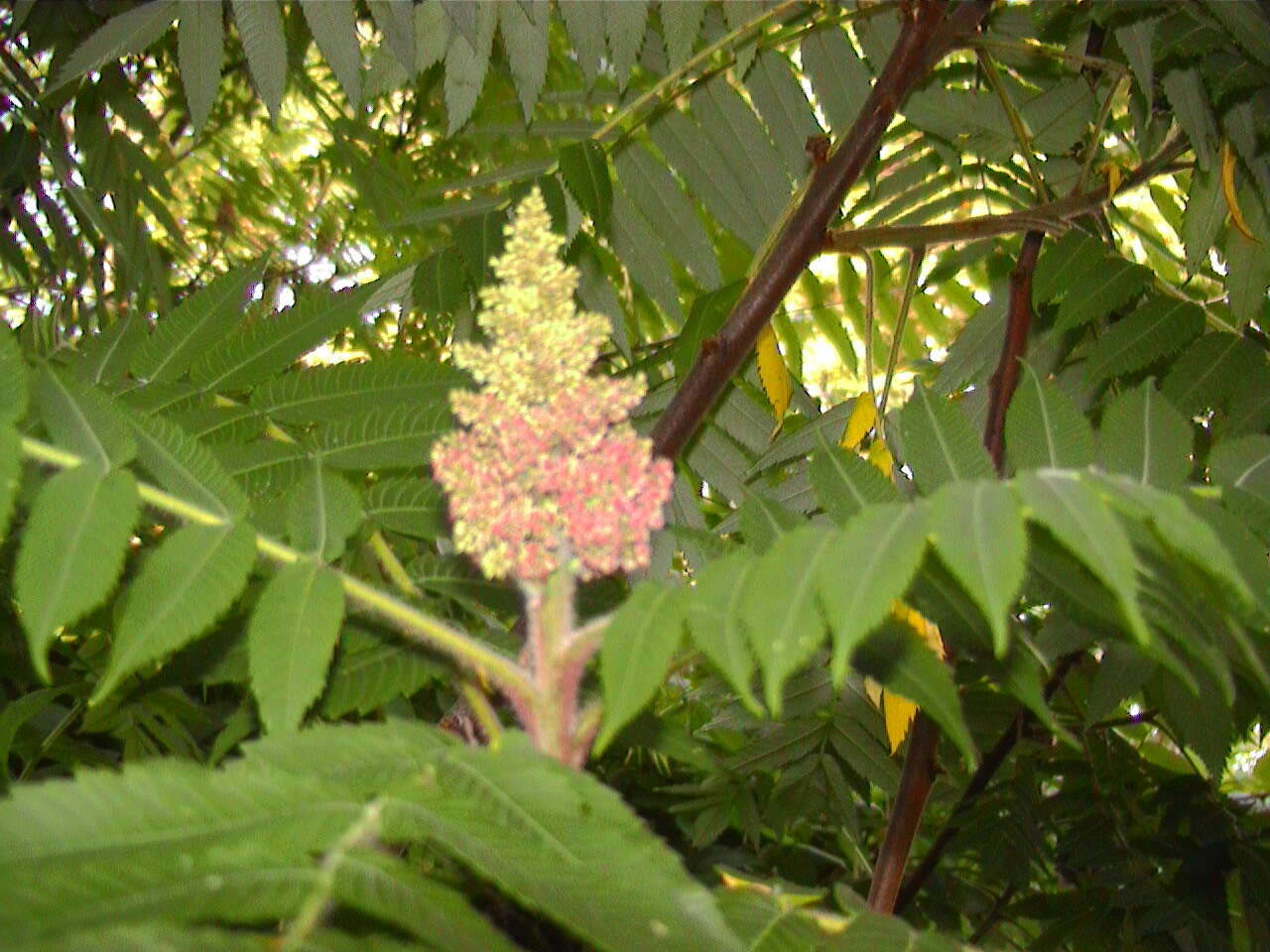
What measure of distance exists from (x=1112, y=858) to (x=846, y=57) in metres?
1.56

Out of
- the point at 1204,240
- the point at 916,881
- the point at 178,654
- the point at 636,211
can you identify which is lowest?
the point at 916,881

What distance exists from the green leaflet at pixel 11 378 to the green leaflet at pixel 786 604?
590mm

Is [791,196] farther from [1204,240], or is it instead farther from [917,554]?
[917,554]

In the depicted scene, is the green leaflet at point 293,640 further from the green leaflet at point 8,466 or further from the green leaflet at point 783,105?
the green leaflet at point 783,105

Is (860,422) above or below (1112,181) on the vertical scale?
below

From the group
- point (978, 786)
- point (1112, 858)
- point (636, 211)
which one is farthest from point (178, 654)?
Answer: point (1112, 858)

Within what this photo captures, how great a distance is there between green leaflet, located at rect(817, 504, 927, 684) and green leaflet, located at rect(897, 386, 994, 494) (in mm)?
233

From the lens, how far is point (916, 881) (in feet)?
5.95

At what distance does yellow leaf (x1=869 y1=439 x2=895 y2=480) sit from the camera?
1628 mm

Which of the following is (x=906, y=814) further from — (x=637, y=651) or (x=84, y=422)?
(x=84, y=422)

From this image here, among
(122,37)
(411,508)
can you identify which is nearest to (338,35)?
(122,37)

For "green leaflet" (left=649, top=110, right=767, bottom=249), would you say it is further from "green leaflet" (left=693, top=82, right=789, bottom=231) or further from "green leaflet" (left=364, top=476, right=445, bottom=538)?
"green leaflet" (left=364, top=476, right=445, bottom=538)

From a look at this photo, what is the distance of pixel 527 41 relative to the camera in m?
1.71

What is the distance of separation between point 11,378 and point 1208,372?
57.6 inches
